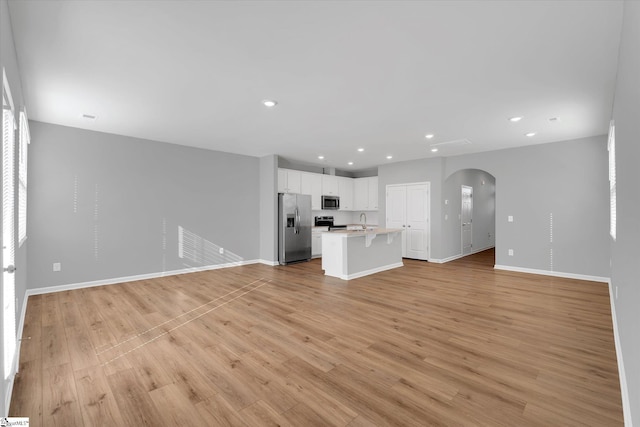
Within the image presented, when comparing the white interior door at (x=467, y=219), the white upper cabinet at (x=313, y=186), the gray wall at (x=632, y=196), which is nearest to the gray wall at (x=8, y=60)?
the gray wall at (x=632, y=196)

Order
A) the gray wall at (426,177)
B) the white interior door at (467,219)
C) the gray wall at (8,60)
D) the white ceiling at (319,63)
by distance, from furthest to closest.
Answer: the white interior door at (467,219)
the gray wall at (426,177)
the white ceiling at (319,63)
the gray wall at (8,60)

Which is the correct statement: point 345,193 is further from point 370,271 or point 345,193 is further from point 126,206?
point 126,206

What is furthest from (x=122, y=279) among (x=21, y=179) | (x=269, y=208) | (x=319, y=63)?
(x=319, y=63)

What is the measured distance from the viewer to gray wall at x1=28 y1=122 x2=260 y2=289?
15.0 ft

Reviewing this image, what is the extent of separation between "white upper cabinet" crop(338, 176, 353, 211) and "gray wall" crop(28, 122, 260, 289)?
3.03 m

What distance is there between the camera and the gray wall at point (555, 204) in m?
5.29

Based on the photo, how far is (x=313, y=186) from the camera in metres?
8.16

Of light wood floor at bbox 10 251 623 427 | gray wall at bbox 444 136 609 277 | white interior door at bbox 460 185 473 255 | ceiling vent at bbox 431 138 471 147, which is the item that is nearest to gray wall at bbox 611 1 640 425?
light wood floor at bbox 10 251 623 427

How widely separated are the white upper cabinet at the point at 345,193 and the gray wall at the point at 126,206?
9.95 ft

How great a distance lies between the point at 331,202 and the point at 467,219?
3.97 m

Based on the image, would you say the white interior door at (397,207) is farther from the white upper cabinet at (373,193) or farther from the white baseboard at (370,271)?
the white baseboard at (370,271)

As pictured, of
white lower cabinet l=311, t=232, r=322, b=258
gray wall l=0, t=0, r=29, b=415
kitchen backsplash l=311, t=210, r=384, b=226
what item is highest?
gray wall l=0, t=0, r=29, b=415

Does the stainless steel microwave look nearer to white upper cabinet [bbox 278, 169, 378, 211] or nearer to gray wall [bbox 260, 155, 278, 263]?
white upper cabinet [bbox 278, 169, 378, 211]

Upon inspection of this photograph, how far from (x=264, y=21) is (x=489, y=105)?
304 cm
